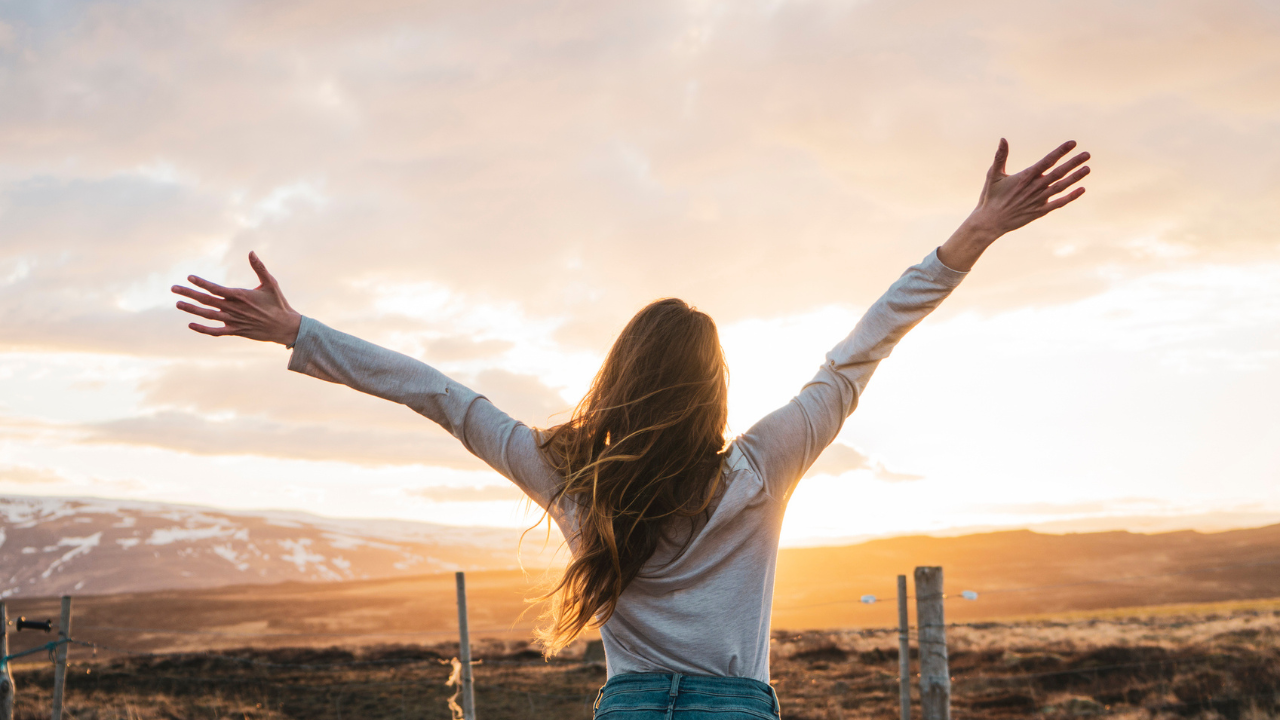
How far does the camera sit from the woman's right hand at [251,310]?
1.63 m

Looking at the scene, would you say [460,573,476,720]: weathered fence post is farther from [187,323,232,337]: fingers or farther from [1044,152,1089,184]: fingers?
[1044,152,1089,184]: fingers

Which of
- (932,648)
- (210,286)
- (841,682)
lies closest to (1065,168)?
(210,286)

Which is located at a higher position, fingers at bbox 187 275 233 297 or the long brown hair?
fingers at bbox 187 275 233 297

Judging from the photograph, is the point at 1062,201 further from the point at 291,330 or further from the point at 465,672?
the point at 465,672

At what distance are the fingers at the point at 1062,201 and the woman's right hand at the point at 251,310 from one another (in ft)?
5.24

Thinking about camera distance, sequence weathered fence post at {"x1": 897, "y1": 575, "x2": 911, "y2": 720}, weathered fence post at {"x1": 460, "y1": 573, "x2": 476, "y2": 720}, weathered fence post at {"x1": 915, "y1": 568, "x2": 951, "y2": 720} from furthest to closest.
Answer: weathered fence post at {"x1": 460, "y1": 573, "x2": 476, "y2": 720} → weathered fence post at {"x1": 897, "y1": 575, "x2": 911, "y2": 720} → weathered fence post at {"x1": 915, "y1": 568, "x2": 951, "y2": 720}

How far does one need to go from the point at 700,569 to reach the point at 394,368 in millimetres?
747

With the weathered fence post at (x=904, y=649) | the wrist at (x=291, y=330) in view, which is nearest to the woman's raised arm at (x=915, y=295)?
the wrist at (x=291, y=330)

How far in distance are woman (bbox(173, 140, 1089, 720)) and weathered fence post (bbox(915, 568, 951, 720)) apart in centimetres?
433

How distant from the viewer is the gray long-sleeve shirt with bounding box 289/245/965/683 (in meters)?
1.44

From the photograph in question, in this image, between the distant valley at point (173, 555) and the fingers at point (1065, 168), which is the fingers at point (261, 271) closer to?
the fingers at point (1065, 168)

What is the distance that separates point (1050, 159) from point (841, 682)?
16194 mm

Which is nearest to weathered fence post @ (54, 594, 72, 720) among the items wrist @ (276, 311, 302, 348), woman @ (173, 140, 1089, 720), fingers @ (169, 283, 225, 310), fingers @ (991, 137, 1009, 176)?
fingers @ (169, 283, 225, 310)

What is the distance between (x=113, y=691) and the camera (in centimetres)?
1738
